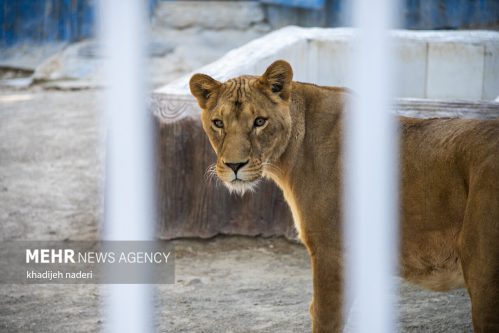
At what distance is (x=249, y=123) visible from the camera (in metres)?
3.66

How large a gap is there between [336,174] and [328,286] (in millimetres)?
470

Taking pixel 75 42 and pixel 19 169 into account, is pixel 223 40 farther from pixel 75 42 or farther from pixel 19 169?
pixel 19 169

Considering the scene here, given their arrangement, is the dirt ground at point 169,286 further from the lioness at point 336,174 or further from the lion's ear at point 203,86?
the lion's ear at point 203,86

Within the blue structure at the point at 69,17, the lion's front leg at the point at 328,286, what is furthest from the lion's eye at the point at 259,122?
the blue structure at the point at 69,17

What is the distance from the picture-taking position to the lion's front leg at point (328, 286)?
11.8 feet

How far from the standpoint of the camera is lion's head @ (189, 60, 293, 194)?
11.9 feet

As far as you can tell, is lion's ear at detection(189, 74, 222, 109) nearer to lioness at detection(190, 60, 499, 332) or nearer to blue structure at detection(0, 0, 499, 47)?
lioness at detection(190, 60, 499, 332)

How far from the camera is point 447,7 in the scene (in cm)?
1059

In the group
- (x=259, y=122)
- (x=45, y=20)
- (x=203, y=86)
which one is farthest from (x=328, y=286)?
(x=45, y=20)

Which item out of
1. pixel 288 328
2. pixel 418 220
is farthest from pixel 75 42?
pixel 418 220

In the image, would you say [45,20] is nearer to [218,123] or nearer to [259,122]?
[218,123]

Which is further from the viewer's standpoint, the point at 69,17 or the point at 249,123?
the point at 69,17

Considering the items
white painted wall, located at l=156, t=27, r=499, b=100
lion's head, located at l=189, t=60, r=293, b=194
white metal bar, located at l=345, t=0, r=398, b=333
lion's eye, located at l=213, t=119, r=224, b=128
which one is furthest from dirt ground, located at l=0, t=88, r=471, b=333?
white painted wall, located at l=156, t=27, r=499, b=100

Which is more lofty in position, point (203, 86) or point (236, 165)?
point (203, 86)
